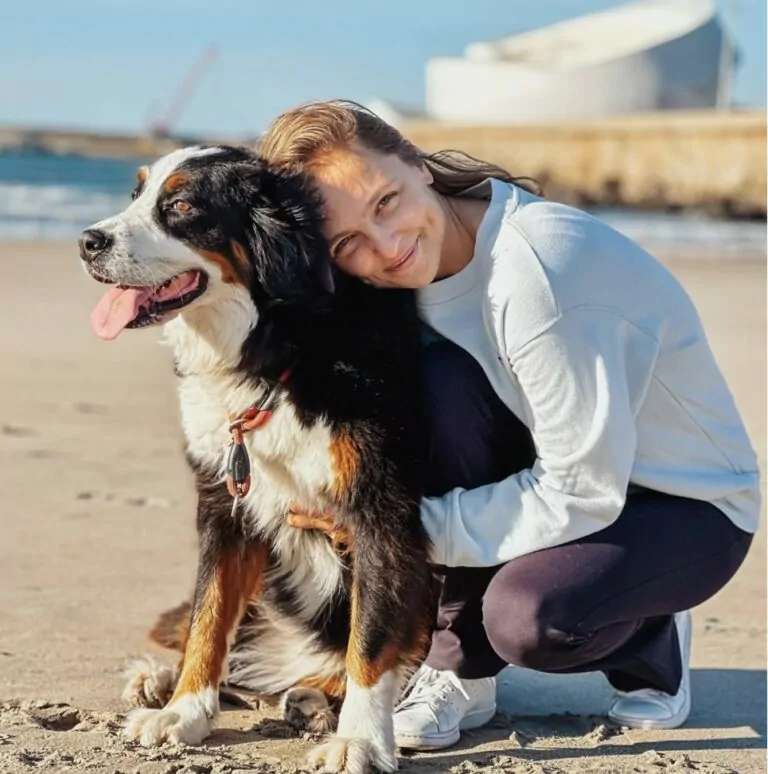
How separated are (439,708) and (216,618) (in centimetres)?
54

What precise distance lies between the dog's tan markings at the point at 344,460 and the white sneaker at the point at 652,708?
0.92 metres

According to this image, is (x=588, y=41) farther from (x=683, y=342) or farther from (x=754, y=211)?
(x=683, y=342)

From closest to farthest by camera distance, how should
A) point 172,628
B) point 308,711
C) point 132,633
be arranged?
point 308,711 → point 172,628 → point 132,633

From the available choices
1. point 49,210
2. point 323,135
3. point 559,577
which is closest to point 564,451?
point 559,577

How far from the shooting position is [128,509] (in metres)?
4.54

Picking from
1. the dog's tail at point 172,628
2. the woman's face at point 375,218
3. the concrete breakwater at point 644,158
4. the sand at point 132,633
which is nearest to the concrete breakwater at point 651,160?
the concrete breakwater at point 644,158

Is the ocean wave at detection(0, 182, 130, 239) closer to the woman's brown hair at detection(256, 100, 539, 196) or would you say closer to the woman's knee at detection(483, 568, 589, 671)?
the woman's brown hair at detection(256, 100, 539, 196)

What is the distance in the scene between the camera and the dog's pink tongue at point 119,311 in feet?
8.67

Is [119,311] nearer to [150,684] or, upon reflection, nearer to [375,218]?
[375,218]

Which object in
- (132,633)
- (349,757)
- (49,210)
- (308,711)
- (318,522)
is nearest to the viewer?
(349,757)

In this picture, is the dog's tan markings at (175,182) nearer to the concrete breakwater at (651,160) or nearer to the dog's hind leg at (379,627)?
the dog's hind leg at (379,627)

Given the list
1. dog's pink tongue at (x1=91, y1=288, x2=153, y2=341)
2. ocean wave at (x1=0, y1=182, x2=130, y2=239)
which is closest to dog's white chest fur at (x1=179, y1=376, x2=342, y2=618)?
dog's pink tongue at (x1=91, y1=288, x2=153, y2=341)

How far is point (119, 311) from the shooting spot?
266 centimetres

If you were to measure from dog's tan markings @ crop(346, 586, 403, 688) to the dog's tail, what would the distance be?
0.58m
